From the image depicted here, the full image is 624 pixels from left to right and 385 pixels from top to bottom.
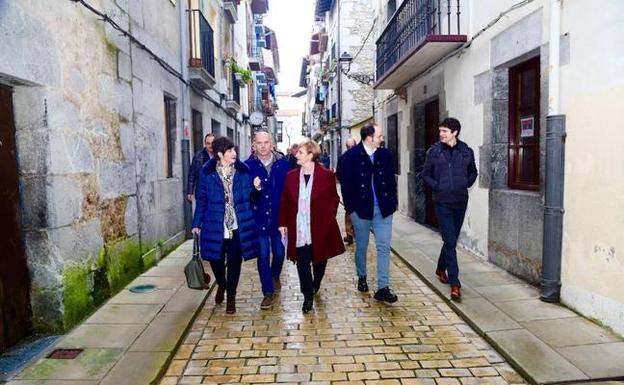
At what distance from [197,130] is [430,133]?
4.94 meters

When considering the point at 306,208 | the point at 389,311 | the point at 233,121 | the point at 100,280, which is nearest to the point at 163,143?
the point at 100,280

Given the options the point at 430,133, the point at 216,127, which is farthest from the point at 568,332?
the point at 216,127

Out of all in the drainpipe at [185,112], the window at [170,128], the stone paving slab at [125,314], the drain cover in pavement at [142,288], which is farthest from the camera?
the drainpipe at [185,112]

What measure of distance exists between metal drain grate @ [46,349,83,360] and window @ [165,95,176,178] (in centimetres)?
472

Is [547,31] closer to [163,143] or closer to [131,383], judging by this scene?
[131,383]

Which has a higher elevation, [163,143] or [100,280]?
[163,143]

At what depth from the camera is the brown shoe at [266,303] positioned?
Answer: 4.94 metres

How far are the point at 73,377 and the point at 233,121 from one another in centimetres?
1388

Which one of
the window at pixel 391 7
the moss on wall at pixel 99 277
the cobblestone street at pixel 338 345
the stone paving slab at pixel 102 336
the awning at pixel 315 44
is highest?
the awning at pixel 315 44

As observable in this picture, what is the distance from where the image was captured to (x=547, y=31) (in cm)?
492

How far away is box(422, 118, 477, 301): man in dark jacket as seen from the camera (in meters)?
4.93

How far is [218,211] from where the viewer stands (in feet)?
15.4

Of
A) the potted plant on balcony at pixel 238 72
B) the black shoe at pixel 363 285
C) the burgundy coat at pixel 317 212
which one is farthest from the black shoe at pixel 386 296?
the potted plant on balcony at pixel 238 72

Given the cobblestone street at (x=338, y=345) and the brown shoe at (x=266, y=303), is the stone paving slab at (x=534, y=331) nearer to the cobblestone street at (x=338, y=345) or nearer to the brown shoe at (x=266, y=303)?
the cobblestone street at (x=338, y=345)
